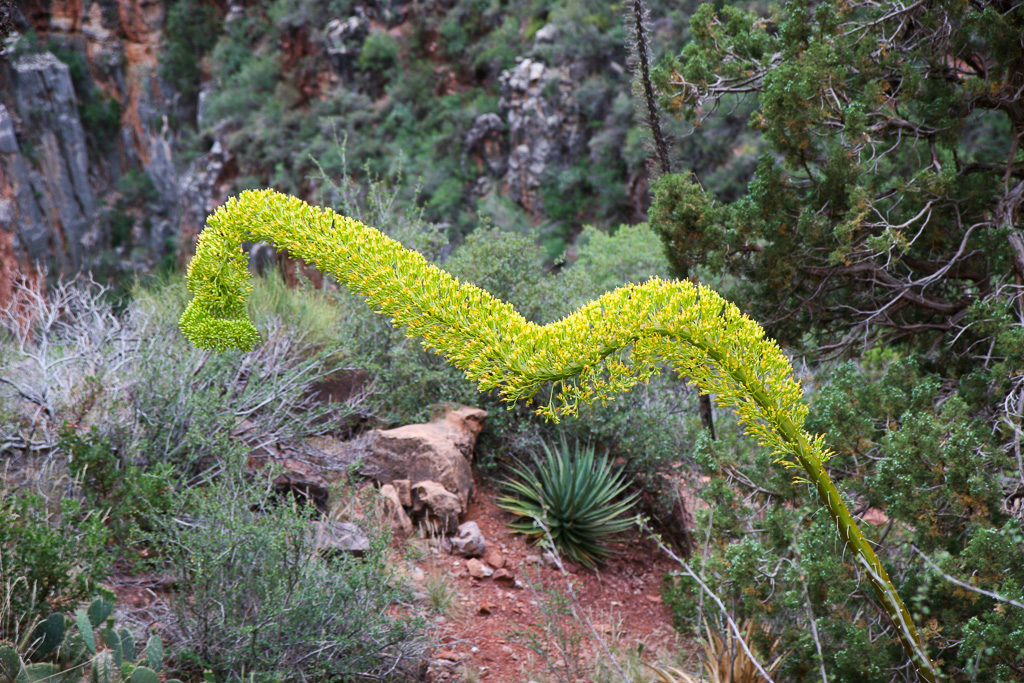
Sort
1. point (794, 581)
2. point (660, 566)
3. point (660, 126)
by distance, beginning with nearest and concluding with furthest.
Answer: point (794, 581) → point (660, 126) → point (660, 566)

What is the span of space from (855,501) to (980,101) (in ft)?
7.88

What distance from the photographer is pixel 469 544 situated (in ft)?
15.6

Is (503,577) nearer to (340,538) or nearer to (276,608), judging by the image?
(340,538)

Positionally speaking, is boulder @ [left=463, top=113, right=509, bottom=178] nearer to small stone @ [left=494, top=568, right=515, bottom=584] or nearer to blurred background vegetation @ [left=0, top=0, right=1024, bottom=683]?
blurred background vegetation @ [left=0, top=0, right=1024, bottom=683]

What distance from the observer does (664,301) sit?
1.37 m

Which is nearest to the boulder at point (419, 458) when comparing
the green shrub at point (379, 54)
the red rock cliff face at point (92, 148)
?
the green shrub at point (379, 54)

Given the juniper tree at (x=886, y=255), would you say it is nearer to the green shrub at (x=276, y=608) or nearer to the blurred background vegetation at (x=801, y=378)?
the blurred background vegetation at (x=801, y=378)

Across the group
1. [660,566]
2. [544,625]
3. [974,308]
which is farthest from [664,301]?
[660,566]

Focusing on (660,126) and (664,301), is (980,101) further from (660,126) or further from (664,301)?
(664,301)

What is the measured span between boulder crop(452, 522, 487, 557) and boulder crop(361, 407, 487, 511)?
0.39 ft

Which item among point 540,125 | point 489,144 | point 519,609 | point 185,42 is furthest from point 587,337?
point 185,42

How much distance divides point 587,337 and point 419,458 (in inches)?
149

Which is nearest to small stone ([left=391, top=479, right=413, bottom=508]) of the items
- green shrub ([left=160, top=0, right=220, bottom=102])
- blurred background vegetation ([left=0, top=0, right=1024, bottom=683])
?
blurred background vegetation ([left=0, top=0, right=1024, bottom=683])

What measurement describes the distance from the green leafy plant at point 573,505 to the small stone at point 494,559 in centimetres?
27
